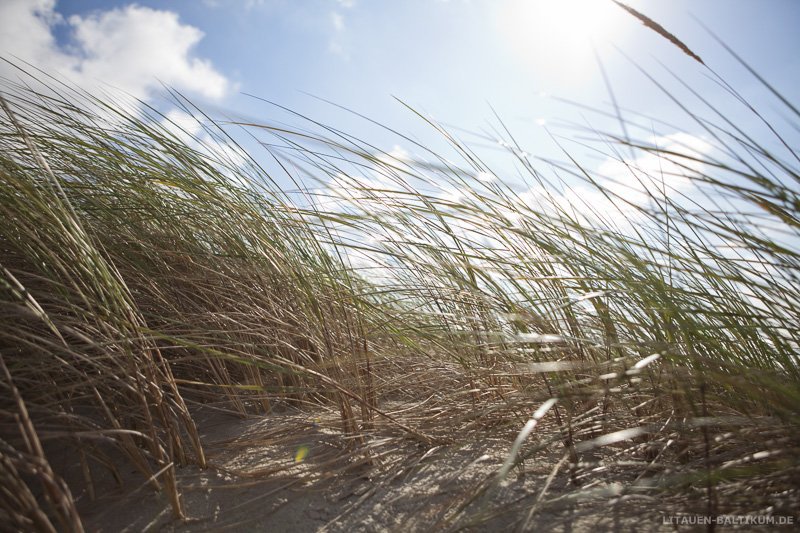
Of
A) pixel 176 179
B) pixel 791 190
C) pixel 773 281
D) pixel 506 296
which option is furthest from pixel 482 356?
pixel 176 179

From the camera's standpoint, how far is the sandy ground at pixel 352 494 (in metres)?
0.90

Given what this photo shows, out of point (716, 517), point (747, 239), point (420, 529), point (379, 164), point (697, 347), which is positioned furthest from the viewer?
point (379, 164)

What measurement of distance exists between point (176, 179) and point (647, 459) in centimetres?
149

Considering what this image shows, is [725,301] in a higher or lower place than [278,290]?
lower

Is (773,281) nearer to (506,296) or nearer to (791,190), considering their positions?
(791,190)

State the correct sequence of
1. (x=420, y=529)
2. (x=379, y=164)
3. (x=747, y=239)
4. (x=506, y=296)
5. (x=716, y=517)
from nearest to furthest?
(x=716, y=517)
(x=420, y=529)
(x=747, y=239)
(x=506, y=296)
(x=379, y=164)

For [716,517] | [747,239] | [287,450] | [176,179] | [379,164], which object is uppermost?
[176,179]

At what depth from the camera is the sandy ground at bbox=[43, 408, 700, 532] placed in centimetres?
90

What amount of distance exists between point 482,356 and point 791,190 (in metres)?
0.89

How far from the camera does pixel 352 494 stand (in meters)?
1.06

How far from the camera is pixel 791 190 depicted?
0.91m

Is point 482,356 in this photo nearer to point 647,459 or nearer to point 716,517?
point 647,459

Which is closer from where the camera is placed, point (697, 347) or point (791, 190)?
point (791, 190)

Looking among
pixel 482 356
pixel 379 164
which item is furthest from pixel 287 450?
pixel 379 164
